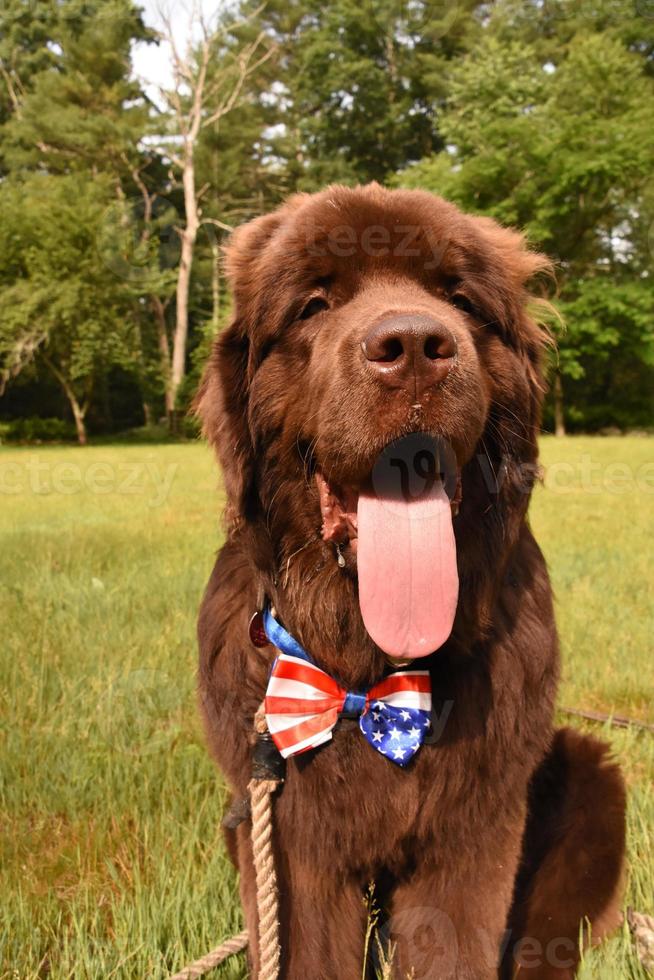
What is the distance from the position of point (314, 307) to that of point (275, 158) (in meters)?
35.4

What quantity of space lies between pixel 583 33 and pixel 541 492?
28.6 m

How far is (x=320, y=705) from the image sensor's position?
1769 mm

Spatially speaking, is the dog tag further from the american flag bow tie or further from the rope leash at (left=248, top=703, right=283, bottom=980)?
the rope leash at (left=248, top=703, right=283, bottom=980)

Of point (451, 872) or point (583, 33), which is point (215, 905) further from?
point (583, 33)

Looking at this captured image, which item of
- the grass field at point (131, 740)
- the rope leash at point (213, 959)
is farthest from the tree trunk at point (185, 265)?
the rope leash at point (213, 959)

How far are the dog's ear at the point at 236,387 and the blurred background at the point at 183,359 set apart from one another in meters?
0.33

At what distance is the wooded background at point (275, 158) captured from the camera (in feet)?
83.6

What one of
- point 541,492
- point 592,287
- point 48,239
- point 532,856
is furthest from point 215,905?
point 48,239

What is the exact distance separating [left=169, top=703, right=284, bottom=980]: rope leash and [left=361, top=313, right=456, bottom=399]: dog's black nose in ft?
3.04

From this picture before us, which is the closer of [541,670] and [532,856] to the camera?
[541,670]

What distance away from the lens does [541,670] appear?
6.49ft

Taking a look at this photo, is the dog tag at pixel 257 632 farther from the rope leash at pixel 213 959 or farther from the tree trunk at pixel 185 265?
the tree trunk at pixel 185 265

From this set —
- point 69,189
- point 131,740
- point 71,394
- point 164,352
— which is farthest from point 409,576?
point 164,352

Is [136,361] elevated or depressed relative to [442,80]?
depressed
